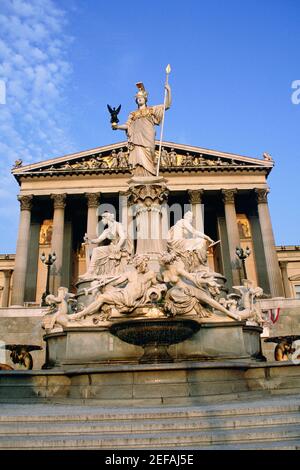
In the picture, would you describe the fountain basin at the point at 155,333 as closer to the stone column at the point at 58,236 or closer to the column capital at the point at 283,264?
the stone column at the point at 58,236

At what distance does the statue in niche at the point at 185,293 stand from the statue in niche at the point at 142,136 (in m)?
4.47

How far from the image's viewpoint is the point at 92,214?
140 feet

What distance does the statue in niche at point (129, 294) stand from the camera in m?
9.43

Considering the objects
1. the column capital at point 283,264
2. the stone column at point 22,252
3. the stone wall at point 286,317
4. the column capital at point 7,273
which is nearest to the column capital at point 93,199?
the stone column at point 22,252

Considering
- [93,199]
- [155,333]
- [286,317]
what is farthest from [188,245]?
[93,199]

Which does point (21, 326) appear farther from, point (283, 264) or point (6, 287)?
point (283, 264)

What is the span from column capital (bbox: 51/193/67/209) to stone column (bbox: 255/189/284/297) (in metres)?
20.5

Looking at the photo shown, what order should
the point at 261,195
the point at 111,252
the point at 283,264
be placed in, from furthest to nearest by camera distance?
the point at 283,264
the point at 261,195
the point at 111,252

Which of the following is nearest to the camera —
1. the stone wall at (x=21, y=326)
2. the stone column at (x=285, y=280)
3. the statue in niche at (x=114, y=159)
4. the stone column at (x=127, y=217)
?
the stone column at (x=127, y=217)

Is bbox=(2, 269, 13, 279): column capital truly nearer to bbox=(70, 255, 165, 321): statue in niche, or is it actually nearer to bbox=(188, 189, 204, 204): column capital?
bbox=(188, 189, 204, 204): column capital

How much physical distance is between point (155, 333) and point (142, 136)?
279 inches

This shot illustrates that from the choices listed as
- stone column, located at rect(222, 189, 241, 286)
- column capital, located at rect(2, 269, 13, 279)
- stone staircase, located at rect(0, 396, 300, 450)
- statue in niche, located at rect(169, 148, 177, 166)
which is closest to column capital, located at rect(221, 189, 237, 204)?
stone column, located at rect(222, 189, 241, 286)
